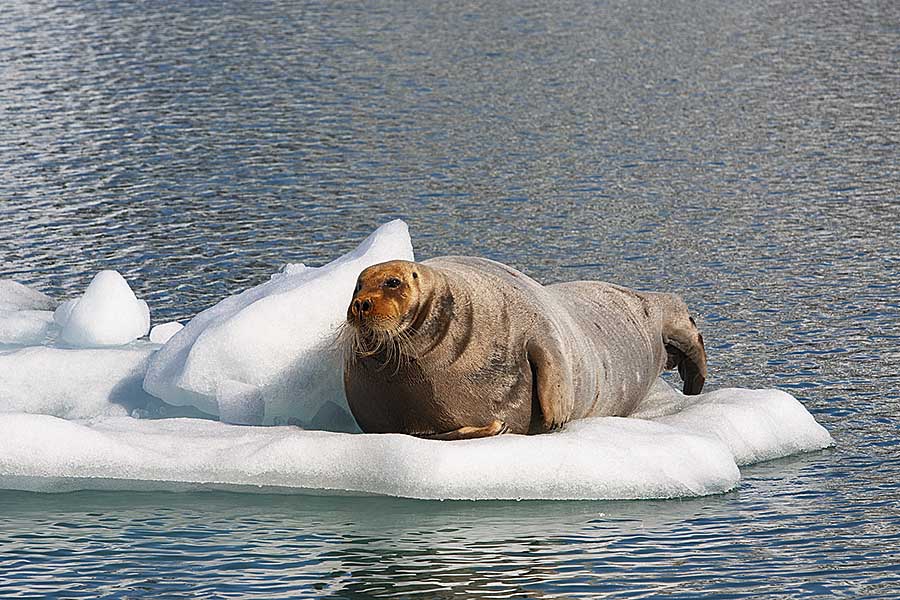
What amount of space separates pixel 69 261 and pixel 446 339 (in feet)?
22.2

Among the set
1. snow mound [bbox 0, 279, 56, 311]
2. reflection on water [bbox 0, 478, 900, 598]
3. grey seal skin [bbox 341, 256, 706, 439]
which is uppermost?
snow mound [bbox 0, 279, 56, 311]

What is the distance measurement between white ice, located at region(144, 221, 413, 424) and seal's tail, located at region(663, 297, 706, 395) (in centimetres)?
165

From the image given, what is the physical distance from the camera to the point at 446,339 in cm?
744

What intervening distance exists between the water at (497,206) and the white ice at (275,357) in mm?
910

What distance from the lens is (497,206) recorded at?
1545cm

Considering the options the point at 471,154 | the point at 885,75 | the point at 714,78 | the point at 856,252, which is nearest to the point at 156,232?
the point at 471,154

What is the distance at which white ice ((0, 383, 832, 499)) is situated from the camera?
6.99 metres

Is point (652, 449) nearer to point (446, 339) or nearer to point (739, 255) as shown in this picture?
point (446, 339)

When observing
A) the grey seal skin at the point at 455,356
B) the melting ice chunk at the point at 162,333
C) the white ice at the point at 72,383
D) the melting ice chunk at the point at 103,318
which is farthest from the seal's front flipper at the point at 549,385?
the melting ice chunk at the point at 103,318

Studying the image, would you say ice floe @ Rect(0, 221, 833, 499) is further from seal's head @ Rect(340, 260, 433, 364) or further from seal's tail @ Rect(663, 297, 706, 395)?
seal's head @ Rect(340, 260, 433, 364)

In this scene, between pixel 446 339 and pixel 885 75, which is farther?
pixel 885 75

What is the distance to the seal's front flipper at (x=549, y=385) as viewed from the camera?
7418mm

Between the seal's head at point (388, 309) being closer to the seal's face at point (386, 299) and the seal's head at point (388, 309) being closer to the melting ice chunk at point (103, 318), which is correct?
the seal's face at point (386, 299)

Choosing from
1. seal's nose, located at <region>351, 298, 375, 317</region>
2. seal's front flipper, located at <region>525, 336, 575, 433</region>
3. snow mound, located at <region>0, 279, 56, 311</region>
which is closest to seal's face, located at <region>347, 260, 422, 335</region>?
seal's nose, located at <region>351, 298, 375, 317</region>
